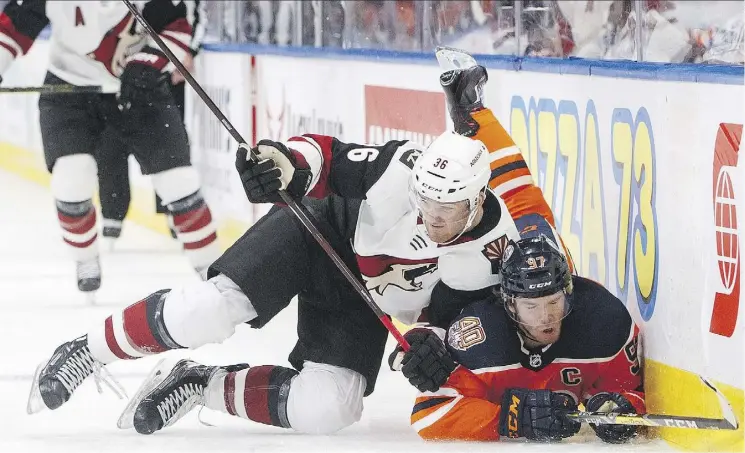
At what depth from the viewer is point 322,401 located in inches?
132

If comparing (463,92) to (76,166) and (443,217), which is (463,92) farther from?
(76,166)

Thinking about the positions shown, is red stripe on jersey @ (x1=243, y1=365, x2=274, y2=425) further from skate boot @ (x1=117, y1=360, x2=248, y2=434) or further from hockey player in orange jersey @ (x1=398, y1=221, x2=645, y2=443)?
hockey player in orange jersey @ (x1=398, y1=221, x2=645, y2=443)

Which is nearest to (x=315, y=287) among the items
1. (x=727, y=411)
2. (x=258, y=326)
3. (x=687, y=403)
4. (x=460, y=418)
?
(x=258, y=326)

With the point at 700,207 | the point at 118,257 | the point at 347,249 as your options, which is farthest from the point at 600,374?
the point at 118,257

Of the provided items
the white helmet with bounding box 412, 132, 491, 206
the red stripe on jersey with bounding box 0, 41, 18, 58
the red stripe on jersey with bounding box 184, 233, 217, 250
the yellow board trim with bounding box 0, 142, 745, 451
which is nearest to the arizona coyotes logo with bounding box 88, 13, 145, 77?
the red stripe on jersey with bounding box 0, 41, 18, 58

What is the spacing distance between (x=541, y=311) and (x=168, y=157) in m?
2.54

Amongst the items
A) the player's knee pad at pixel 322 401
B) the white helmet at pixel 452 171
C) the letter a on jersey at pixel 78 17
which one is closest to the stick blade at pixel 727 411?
the white helmet at pixel 452 171

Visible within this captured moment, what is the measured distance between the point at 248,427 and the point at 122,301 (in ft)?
7.48

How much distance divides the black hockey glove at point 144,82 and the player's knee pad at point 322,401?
216 centimetres

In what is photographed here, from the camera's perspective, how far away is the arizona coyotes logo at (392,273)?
3414 mm

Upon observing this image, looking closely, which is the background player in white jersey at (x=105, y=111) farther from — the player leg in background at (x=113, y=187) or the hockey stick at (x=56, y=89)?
the player leg in background at (x=113, y=187)

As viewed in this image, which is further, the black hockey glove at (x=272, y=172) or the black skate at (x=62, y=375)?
the black skate at (x=62, y=375)

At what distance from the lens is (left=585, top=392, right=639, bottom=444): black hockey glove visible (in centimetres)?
315

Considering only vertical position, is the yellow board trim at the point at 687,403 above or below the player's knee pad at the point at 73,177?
below
